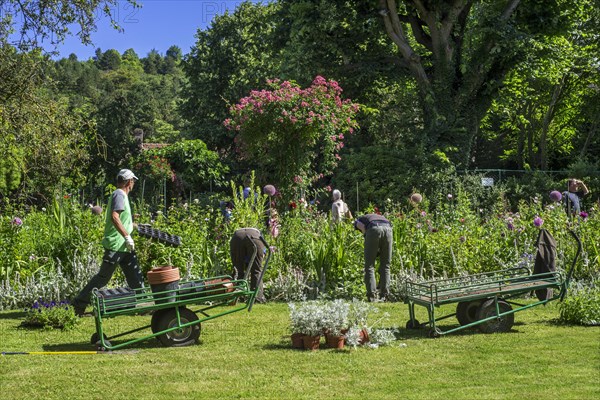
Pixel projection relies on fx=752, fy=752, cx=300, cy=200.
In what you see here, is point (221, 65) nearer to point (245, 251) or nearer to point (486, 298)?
point (245, 251)

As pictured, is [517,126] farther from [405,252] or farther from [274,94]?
[405,252]

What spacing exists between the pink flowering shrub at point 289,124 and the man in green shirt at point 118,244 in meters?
7.90

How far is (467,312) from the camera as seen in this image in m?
7.34

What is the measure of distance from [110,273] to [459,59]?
644 inches

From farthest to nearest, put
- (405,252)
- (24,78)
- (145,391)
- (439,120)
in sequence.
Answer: (439,120) < (24,78) < (405,252) < (145,391)

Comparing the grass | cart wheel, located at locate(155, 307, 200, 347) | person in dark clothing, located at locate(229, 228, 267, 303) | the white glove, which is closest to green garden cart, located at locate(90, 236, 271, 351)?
cart wheel, located at locate(155, 307, 200, 347)

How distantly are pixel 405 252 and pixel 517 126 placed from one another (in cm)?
2628

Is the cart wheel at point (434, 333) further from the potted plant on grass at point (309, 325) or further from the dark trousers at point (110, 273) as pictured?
the dark trousers at point (110, 273)

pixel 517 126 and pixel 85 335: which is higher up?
pixel 517 126

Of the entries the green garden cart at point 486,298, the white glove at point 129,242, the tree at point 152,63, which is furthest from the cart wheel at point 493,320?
the tree at point 152,63

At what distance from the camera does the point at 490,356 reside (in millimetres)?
6191

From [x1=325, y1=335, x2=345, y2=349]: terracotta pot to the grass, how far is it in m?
0.10

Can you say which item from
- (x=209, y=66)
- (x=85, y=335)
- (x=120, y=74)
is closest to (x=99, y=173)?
(x=209, y=66)

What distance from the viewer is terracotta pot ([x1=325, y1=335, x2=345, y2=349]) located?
6543 mm
